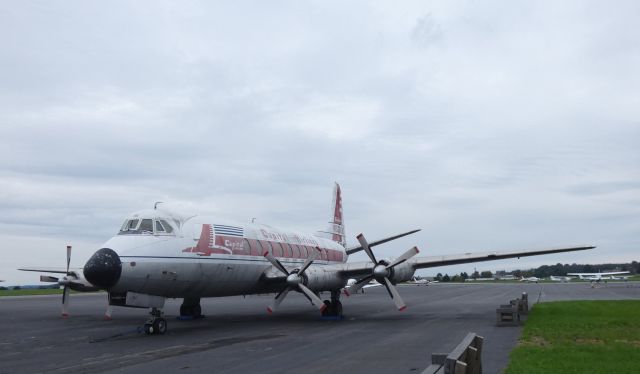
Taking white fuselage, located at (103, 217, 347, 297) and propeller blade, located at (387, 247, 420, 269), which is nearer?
white fuselage, located at (103, 217, 347, 297)

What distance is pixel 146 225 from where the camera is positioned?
19297mm

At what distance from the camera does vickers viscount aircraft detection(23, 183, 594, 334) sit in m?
17.8

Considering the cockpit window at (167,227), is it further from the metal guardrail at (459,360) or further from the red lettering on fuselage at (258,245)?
the metal guardrail at (459,360)

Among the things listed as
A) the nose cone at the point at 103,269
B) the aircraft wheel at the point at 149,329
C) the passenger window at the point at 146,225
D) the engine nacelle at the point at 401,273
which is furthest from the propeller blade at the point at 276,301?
the nose cone at the point at 103,269

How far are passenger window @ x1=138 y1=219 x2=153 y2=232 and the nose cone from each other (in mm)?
2057

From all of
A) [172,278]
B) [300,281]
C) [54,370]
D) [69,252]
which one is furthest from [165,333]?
[69,252]

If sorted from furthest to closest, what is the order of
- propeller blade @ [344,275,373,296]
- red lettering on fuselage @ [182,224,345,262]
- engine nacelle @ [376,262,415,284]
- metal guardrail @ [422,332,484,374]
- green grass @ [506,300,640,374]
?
propeller blade @ [344,275,373,296] → engine nacelle @ [376,262,415,284] → red lettering on fuselage @ [182,224,345,262] → green grass @ [506,300,640,374] → metal guardrail @ [422,332,484,374]

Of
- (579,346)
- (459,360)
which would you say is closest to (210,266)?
(579,346)

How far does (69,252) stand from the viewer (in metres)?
28.3

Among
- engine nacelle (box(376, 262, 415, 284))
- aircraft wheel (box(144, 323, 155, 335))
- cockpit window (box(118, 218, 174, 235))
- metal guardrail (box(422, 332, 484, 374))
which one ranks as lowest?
aircraft wheel (box(144, 323, 155, 335))

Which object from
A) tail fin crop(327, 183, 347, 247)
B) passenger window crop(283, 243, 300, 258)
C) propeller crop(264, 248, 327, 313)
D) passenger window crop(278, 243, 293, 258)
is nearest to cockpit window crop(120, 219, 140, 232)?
propeller crop(264, 248, 327, 313)

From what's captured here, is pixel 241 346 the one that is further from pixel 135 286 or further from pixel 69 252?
pixel 69 252

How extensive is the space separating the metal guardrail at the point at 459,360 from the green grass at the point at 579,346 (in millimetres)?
3946

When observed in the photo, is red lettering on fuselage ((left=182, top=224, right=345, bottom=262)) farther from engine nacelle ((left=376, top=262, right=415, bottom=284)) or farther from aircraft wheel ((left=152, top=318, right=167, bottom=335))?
engine nacelle ((left=376, top=262, right=415, bottom=284))
